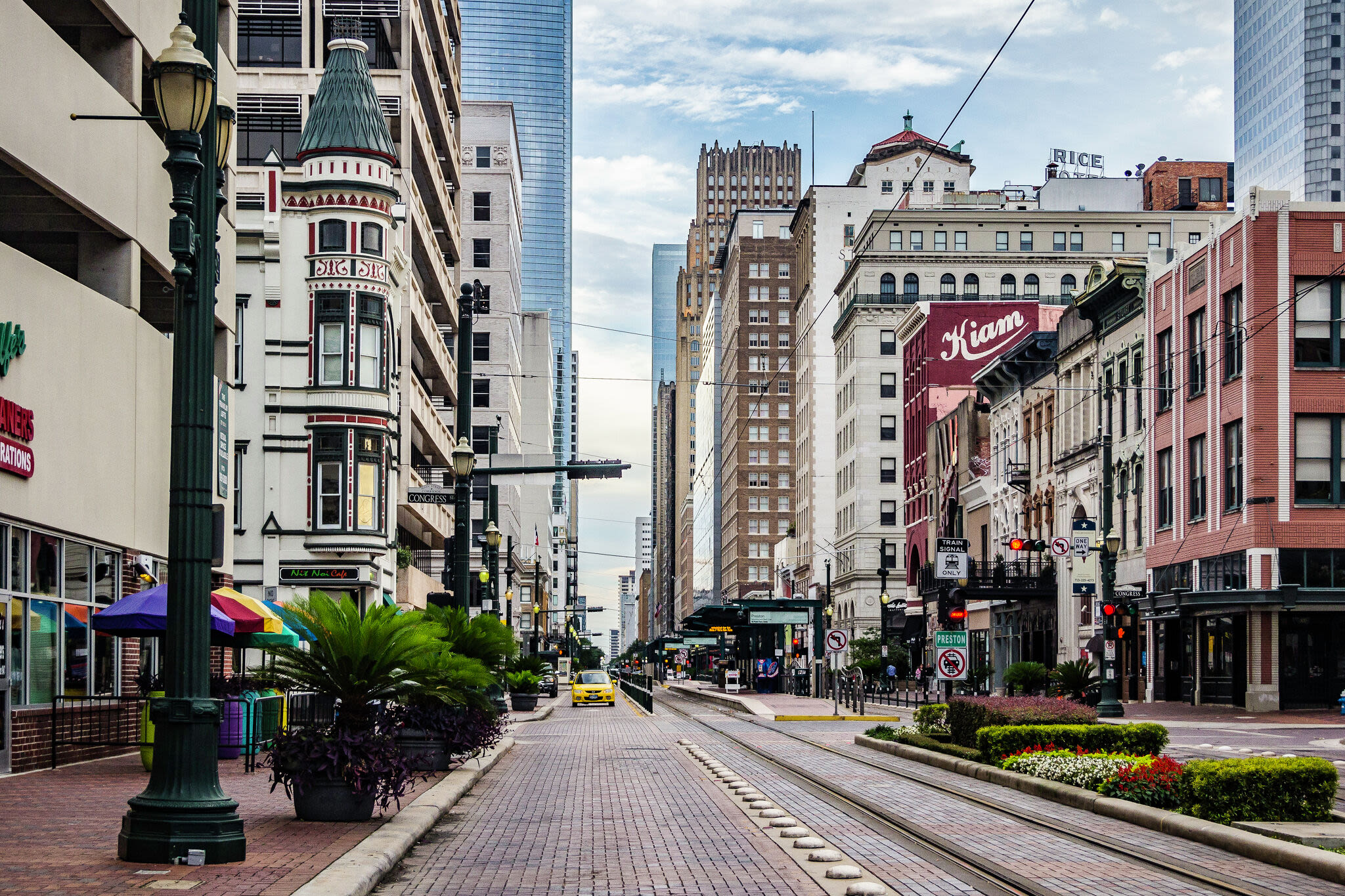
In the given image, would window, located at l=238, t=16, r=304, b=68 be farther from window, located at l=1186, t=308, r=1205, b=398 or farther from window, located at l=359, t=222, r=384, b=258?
window, located at l=1186, t=308, r=1205, b=398

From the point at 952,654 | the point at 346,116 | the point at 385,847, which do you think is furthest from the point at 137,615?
the point at 346,116

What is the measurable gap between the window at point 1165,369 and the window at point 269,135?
3076cm

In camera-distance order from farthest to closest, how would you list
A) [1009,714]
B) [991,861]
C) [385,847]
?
[1009,714], [991,861], [385,847]

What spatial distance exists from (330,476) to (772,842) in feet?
110

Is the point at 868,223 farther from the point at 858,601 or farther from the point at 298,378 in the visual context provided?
the point at 298,378

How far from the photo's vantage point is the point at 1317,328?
154ft

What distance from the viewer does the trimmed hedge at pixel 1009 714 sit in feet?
79.8

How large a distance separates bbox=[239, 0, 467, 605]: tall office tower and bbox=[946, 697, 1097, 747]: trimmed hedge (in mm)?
21497

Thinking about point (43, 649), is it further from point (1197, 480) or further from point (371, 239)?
point (1197, 480)

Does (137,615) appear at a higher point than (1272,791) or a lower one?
higher

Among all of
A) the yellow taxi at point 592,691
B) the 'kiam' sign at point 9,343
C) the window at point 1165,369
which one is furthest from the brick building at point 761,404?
the 'kiam' sign at point 9,343

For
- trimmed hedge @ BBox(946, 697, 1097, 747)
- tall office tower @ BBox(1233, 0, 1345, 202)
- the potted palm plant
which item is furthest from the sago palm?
tall office tower @ BBox(1233, 0, 1345, 202)

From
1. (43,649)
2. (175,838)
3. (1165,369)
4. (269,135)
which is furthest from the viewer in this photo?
(269,135)

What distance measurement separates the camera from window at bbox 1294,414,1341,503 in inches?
1845
